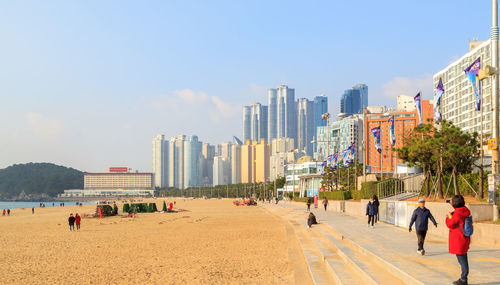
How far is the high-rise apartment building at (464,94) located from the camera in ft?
328

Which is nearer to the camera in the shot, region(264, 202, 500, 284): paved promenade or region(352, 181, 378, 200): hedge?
region(264, 202, 500, 284): paved promenade

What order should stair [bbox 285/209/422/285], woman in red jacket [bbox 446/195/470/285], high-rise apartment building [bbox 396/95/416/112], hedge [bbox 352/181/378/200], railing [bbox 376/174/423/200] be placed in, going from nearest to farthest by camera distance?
woman in red jacket [bbox 446/195/470/285], stair [bbox 285/209/422/285], railing [bbox 376/174/423/200], hedge [bbox 352/181/378/200], high-rise apartment building [bbox 396/95/416/112]

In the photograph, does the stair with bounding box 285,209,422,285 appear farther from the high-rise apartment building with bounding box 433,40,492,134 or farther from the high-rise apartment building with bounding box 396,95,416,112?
the high-rise apartment building with bounding box 396,95,416,112

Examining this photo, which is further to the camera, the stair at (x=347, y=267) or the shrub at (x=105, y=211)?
the shrub at (x=105, y=211)

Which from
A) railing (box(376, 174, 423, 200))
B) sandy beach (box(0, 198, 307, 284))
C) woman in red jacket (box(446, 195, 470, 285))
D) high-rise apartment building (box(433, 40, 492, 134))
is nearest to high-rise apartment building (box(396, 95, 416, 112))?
high-rise apartment building (box(433, 40, 492, 134))

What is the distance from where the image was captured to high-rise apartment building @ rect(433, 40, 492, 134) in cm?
10012

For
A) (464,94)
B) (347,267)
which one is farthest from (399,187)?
(464,94)

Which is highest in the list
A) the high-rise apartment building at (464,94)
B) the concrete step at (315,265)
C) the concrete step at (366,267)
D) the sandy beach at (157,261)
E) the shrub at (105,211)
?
the high-rise apartment building at (464,94)

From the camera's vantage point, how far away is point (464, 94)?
111m

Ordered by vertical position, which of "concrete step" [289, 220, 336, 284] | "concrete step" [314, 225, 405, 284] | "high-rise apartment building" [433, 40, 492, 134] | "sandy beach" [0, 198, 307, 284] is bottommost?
"sandy beach" [0, 198, 307, 284]

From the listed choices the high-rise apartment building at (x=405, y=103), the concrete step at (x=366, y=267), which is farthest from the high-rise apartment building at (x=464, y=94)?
the concrete step at (x=366, y=267)

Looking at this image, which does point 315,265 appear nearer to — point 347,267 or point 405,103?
point 347,267

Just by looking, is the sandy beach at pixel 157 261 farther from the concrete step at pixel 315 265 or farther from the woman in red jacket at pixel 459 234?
the woman in red jacket at pixel 459 234

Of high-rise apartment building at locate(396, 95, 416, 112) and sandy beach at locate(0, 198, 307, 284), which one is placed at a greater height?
high-rise apartment building at locate(396, 95, 416, 112)
